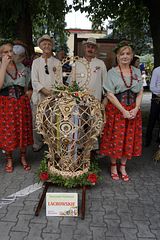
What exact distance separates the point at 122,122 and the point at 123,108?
0.19 m

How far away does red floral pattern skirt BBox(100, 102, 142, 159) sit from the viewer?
411 centimetres

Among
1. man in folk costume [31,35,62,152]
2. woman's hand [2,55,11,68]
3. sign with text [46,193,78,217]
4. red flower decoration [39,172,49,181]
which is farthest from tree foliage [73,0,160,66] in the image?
sign with text [46,193,78,217]

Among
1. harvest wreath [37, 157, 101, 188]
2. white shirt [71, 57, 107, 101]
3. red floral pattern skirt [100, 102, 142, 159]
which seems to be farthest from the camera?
white shirt [71, 57, 107, 101]

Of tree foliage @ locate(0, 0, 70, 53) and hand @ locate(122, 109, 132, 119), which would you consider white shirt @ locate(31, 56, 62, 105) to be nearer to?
hand @ locate(122, 109, 132, 119)

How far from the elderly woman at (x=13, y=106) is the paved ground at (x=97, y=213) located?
486 mm

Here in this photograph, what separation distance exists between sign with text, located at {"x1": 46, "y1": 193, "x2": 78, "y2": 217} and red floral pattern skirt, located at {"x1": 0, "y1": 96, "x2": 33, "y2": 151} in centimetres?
134

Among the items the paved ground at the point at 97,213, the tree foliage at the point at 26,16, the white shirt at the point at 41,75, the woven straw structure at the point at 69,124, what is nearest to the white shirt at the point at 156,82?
the paved ground at the point at 97,213

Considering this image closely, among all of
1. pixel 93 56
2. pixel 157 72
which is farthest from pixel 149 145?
pixel 93 56

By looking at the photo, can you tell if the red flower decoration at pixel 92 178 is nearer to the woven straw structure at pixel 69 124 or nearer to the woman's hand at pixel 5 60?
the woven straw structure at pixel 69 124

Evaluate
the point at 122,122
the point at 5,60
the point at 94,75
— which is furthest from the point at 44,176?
the point at 94,75

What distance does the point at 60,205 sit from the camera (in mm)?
3262

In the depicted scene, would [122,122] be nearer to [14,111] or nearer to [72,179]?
[72,179]

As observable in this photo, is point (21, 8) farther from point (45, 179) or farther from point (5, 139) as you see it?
point (45, 179)

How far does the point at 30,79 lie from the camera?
4.73 meters
